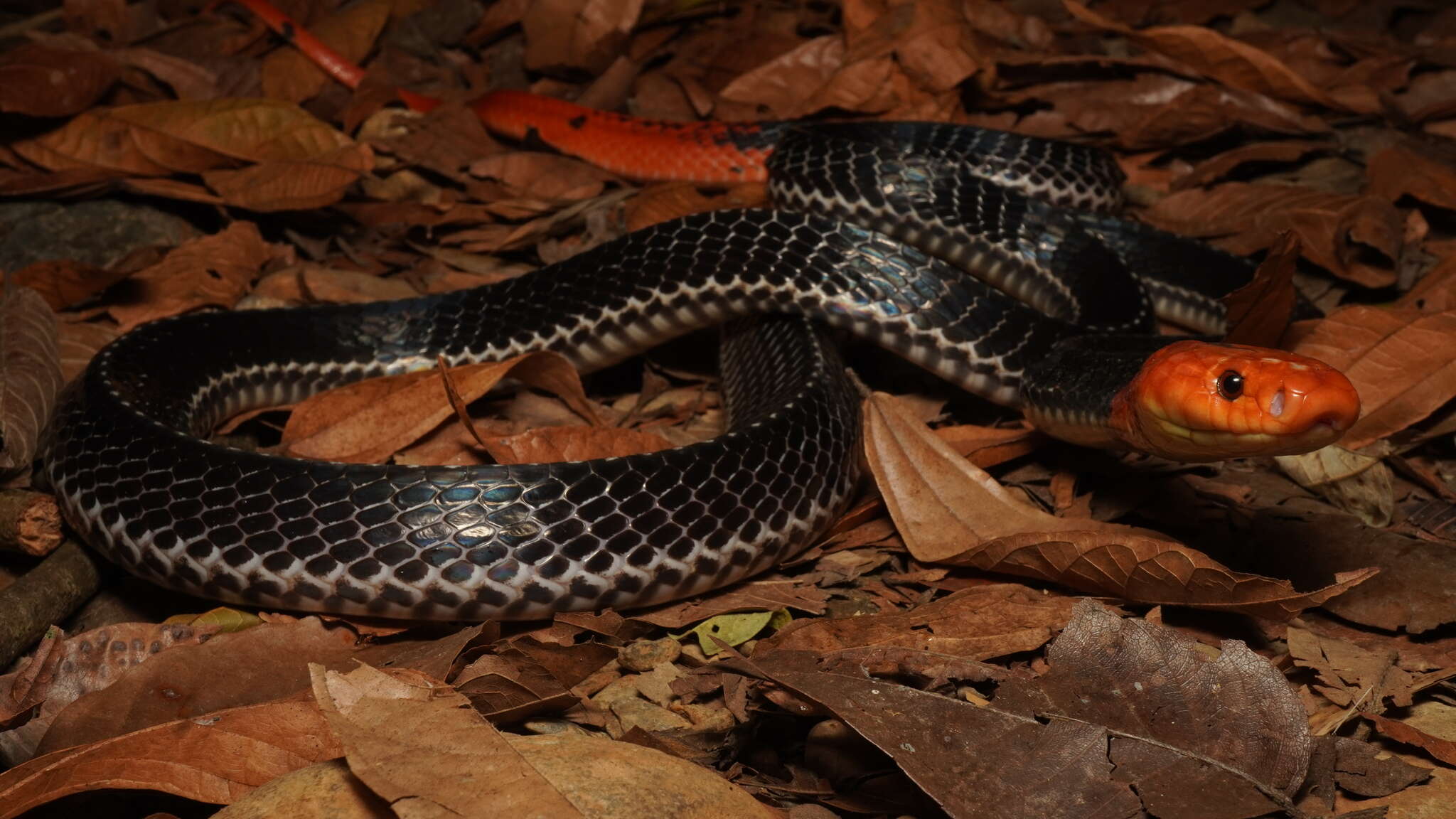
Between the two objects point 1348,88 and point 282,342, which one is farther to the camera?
point 1348,88

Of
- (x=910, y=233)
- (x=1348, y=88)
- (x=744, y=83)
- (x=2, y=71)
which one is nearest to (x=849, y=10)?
(x=744, y=83)

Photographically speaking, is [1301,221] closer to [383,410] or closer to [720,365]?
[720,365]

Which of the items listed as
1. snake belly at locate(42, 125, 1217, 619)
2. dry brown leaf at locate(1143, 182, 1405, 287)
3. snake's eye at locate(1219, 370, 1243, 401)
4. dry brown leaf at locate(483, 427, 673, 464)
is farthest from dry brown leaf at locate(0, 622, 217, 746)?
dry brown leaf at locate(1143, 182, 1405, 287)

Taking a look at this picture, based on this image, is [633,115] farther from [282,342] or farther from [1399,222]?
[1399,222]

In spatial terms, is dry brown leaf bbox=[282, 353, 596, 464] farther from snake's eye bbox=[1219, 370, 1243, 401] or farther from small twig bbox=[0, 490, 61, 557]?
snake's eye bbox=[1219, 370, 1243, 401]

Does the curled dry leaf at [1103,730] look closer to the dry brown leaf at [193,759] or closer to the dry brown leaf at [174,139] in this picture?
the dry brown leaf at [193,759]
